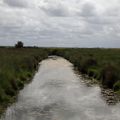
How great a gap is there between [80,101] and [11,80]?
675cm

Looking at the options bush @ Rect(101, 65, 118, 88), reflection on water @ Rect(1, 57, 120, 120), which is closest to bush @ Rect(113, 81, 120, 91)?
bush @ Rect(101, 65, 118, 88)

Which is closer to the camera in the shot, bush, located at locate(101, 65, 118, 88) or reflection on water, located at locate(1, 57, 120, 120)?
reflection on water, located at locate(1, 57, 120, 120)

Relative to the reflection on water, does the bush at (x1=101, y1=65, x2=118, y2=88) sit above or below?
above

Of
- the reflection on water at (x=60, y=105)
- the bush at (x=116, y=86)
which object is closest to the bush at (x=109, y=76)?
the reflection on water at (x=60, y=105)

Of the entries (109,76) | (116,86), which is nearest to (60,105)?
(116,86)

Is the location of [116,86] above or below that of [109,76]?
below

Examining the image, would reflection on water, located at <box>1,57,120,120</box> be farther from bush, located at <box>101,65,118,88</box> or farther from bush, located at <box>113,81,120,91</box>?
bush, located at <box>113,81,120,91</box>

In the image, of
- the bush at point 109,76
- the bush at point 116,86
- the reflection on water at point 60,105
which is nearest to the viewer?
the reflection on water at point 60,105

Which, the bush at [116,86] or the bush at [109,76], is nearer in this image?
the bush at [116,86]

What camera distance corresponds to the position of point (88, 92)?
32.3m

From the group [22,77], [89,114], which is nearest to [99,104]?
[89,114]

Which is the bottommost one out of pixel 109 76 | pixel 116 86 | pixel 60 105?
pixel 60 105

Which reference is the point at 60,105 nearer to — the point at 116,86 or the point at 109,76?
the point at 116,86

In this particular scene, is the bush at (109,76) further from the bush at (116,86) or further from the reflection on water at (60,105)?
the bush at (116,86)
